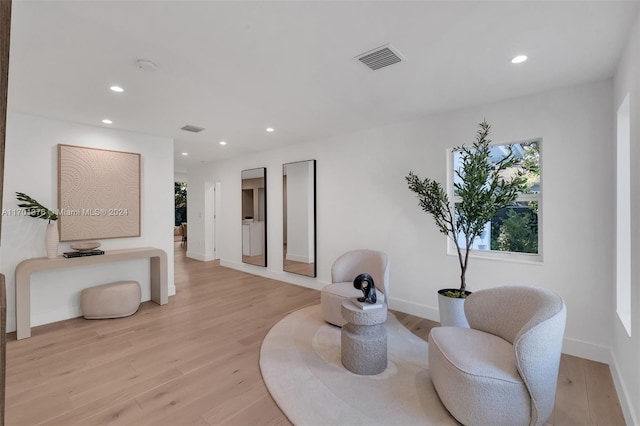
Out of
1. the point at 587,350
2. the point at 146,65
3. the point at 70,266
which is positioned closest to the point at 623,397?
the point at 587,350

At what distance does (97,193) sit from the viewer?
162 inches

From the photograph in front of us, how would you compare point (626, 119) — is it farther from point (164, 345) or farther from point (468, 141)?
point (164, 345)

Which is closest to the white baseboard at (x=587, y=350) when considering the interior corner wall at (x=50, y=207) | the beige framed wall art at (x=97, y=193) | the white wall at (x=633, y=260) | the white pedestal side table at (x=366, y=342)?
the white wall at (x=633, y=260)

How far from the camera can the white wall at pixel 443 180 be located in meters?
2.81

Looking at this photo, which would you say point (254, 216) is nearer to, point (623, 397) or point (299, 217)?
point (299, 217)

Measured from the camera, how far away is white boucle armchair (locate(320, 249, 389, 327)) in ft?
11.3

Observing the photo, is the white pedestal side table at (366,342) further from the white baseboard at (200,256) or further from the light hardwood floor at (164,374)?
the white baseboard at (200,256)

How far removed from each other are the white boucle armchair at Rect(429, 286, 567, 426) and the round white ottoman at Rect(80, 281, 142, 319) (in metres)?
3.71

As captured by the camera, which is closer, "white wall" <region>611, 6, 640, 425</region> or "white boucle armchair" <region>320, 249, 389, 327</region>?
"white wall" <region>611, 6, 640, 425</region>

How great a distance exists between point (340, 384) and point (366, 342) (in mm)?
380

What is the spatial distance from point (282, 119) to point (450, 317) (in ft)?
9.66

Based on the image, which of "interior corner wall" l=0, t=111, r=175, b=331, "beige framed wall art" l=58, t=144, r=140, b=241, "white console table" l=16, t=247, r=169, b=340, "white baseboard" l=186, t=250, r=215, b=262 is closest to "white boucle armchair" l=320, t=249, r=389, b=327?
"white console table" l=16, t=247, r=169, b=340

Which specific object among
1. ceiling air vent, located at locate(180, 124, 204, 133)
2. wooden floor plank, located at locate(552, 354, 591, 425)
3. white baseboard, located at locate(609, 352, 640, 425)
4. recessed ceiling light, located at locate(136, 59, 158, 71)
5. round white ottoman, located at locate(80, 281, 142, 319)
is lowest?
wooden floor plank, located at locate(552, 354, 591, 425)

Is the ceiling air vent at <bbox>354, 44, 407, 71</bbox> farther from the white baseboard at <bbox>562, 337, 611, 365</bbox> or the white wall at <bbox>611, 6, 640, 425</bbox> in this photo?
the white baseboard at <bbox>562, 337, 611, 365</bbox>
